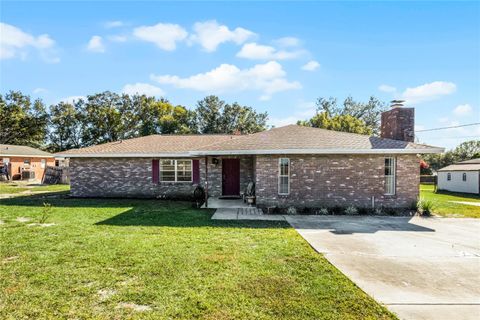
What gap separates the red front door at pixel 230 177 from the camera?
1480cm

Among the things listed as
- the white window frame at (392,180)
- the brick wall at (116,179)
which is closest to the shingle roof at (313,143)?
the white window frame at (392,180)

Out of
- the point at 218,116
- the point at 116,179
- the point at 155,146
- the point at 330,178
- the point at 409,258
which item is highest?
the point at 218,116

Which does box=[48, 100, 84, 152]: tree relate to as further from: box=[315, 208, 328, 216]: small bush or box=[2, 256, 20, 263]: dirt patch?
box=[2, 256, 20, 263]: dirt patch

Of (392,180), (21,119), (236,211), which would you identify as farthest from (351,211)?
(21,119)

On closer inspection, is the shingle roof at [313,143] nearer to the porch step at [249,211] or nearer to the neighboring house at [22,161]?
the porch step at [249,211]

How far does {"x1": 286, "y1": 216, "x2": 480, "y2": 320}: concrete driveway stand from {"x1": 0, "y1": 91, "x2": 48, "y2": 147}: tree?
4176 centimetres

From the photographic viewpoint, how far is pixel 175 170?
1532cm

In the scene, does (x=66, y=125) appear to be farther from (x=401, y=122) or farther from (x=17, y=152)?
(x=401, y=122)

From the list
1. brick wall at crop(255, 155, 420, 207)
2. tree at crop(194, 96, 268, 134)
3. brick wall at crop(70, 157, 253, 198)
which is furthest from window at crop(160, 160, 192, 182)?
tree at crop(194, 96, 268, 134)

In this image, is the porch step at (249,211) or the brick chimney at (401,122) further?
the brick chimney at (401,122)

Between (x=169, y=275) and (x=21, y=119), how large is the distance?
43.3 m

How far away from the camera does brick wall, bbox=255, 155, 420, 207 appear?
11516 millimetres

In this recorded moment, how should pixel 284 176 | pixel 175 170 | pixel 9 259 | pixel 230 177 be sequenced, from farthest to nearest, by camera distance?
pixel 175 170, pixel 230 177, pixel 284 176, pixel 9 259

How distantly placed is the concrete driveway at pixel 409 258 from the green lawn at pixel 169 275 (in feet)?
1.53
